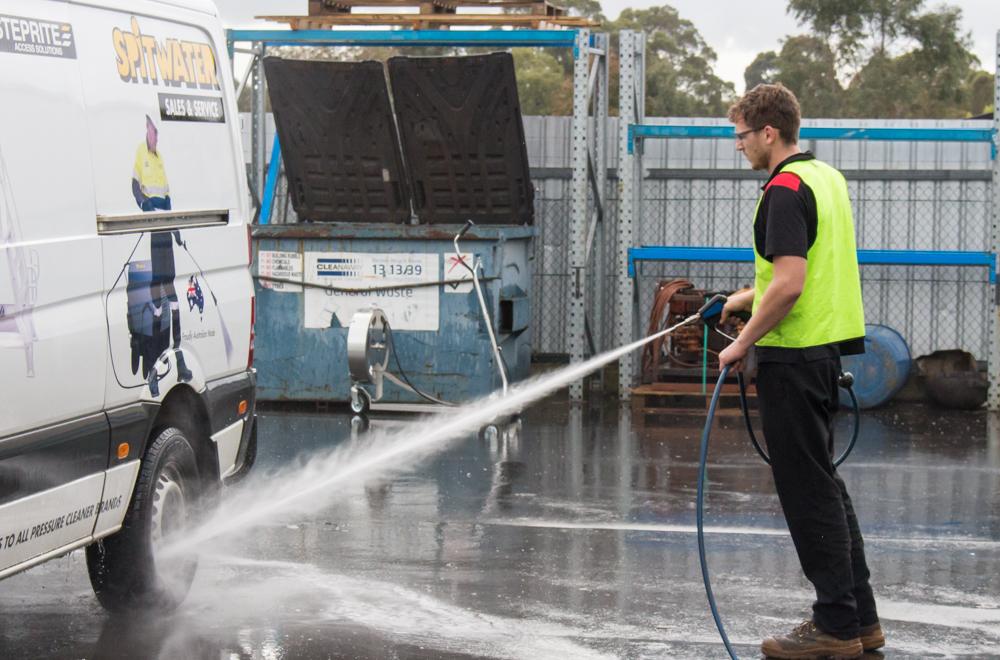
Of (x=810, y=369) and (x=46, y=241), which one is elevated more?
(x=46, y=241)

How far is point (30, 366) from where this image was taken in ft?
15.8

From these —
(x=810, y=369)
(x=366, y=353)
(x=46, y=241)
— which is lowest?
(x=366, y=353)

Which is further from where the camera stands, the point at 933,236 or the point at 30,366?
the point at 933,236

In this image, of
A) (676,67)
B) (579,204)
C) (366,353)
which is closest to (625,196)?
(579,204)

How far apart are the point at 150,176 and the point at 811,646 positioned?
9.92 feet

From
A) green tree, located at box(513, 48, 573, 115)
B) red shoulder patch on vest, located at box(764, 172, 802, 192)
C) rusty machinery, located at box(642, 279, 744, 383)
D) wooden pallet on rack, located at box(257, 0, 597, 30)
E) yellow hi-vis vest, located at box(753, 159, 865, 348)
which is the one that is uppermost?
green tree, located at box(513, 48, 573, 115)

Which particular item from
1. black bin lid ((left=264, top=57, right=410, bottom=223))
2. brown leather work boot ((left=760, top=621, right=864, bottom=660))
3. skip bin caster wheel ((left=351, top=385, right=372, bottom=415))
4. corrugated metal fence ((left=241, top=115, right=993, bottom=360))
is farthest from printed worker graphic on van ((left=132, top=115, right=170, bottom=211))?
corrugated metal fence ((left=241, top=115, right=993, bottom=360))

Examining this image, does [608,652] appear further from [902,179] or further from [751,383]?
[902,179]

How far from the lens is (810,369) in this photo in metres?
5.45

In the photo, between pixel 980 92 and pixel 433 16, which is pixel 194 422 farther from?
pixel 980 92

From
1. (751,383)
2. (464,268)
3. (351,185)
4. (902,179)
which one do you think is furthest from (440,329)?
(902,179)

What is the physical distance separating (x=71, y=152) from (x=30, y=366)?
828mm

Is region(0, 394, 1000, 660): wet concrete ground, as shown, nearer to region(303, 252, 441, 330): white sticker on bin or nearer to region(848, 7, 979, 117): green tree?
region(303, 252, 441, 330): white sticker on bin

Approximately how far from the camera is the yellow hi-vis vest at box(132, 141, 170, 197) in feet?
18.7
